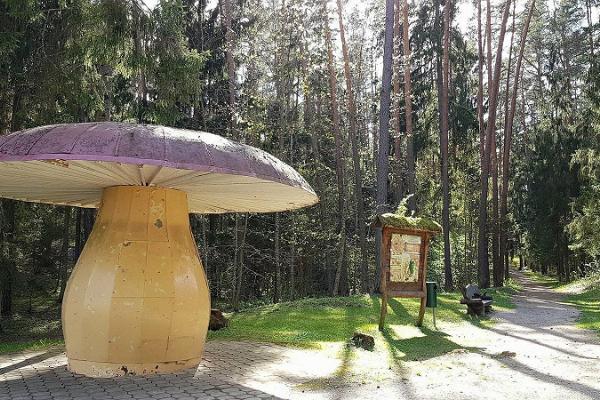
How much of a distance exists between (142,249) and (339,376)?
8.95 feet

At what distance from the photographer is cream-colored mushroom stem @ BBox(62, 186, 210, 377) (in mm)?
6004

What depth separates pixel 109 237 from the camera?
6.32 m

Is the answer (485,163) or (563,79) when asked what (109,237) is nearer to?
(485,163)

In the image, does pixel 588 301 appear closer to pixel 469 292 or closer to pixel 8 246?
pixel 469 292

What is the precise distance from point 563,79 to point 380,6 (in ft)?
40.2

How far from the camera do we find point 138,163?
4.54m

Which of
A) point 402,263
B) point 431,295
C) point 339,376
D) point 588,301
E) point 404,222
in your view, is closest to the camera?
point 339,376

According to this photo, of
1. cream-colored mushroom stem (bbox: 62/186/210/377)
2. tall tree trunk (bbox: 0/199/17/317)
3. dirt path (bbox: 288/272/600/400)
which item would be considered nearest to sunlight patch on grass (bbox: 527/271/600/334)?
dirt path (bbox: 288/272/600/400)

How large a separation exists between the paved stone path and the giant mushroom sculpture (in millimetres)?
349

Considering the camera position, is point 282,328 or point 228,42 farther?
point 228,42

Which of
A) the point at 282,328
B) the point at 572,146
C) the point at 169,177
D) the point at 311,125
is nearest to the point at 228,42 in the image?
the point at 311,125

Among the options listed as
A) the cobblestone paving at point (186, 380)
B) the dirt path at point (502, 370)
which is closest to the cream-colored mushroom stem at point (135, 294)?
the cobblestone paving at point (186, 380)

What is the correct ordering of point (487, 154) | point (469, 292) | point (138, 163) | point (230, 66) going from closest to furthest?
point (138, 163) < point (469, 292) < point (230, 66) < point (487, 154)

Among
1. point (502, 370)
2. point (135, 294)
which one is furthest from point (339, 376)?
point (135, 294)
